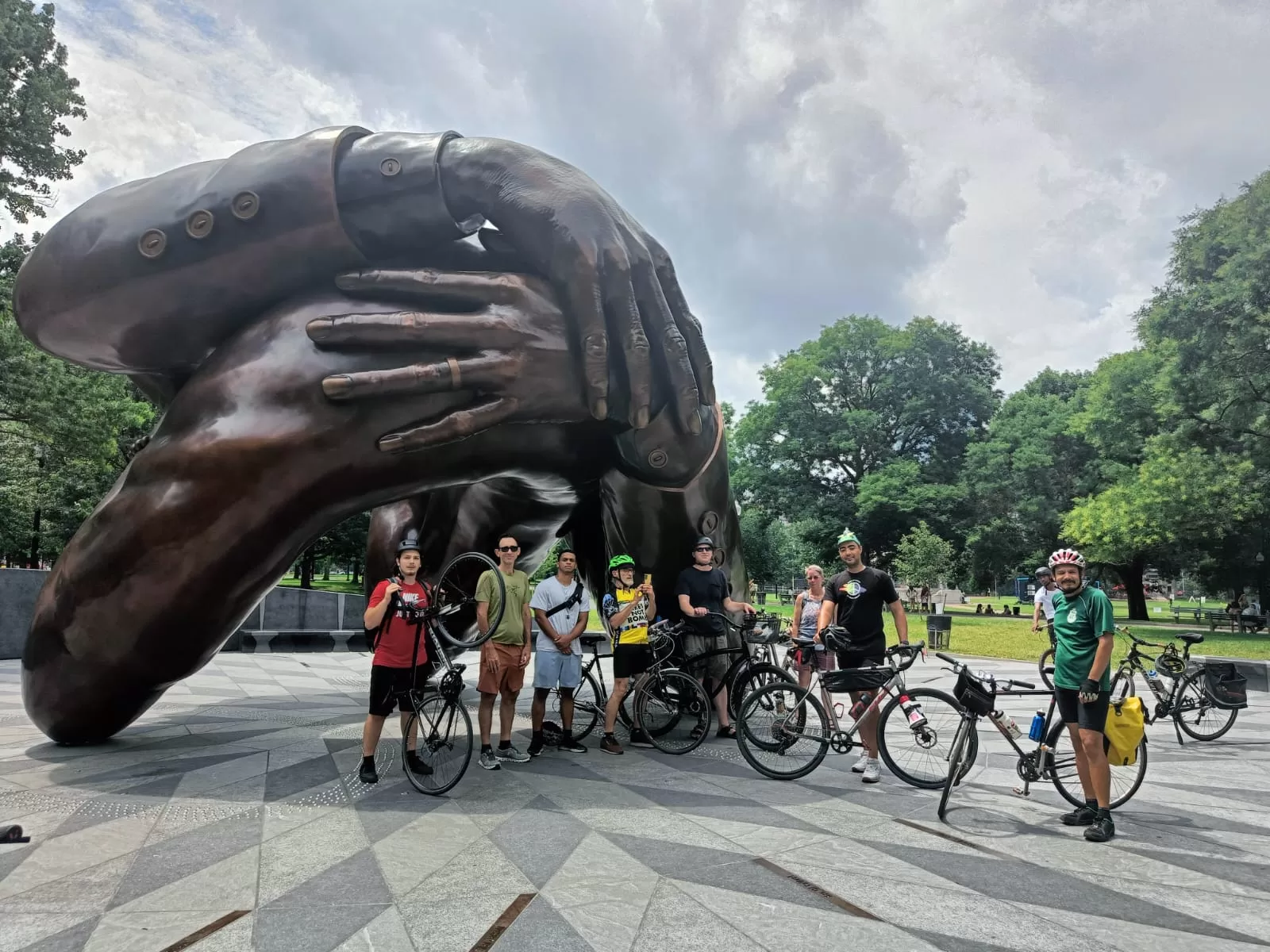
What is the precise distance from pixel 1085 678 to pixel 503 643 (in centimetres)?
427

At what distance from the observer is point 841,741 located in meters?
6.72

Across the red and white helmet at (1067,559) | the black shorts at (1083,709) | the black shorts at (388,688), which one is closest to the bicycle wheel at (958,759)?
the black shorts at (1083,709)

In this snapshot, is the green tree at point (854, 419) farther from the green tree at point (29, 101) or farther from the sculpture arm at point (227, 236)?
the sculpture arm at point (227, 236)

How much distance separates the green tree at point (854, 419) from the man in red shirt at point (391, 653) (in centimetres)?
3882

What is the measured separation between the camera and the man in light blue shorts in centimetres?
747

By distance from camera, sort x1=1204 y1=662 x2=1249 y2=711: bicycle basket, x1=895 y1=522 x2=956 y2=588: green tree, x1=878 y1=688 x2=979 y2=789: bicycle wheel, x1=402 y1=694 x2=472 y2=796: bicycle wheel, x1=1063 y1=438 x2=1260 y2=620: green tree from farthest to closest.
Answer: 1. x1=895 y1=522 x2=956 y2=588: green tree
2. x1=1063 y1=438 x2=1260 y2=620: green tree
3. x1=1204 y1=662 x2=1249 y2=711: bicycle basket
4. x1=878 y1=688 x2=979 y2=789: bicycle wheel
5. x1=402 y1=694 x2=472 y2=796: bicycle wheel

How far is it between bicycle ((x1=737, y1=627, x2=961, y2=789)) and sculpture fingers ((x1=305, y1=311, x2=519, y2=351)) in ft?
11.5

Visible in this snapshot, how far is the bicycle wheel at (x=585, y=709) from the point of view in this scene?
8219 mm

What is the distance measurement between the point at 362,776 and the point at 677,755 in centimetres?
273

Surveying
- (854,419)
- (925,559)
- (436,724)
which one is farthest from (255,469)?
(854,419)

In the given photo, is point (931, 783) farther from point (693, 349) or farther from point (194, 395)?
point (194, 395)

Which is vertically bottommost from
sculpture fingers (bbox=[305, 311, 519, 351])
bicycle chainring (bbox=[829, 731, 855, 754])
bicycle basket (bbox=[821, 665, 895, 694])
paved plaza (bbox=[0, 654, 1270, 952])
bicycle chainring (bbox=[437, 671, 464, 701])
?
paved plaza (bbox=[0, 654, 1270, 952])

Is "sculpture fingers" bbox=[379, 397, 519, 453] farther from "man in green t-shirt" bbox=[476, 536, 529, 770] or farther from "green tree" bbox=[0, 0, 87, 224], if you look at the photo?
"green tree" bbox=[0, 0, 87, 224]

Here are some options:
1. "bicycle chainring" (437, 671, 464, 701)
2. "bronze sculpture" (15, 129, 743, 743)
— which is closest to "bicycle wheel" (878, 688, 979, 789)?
"bronze sculpture" (15, 129, 743, 743)
